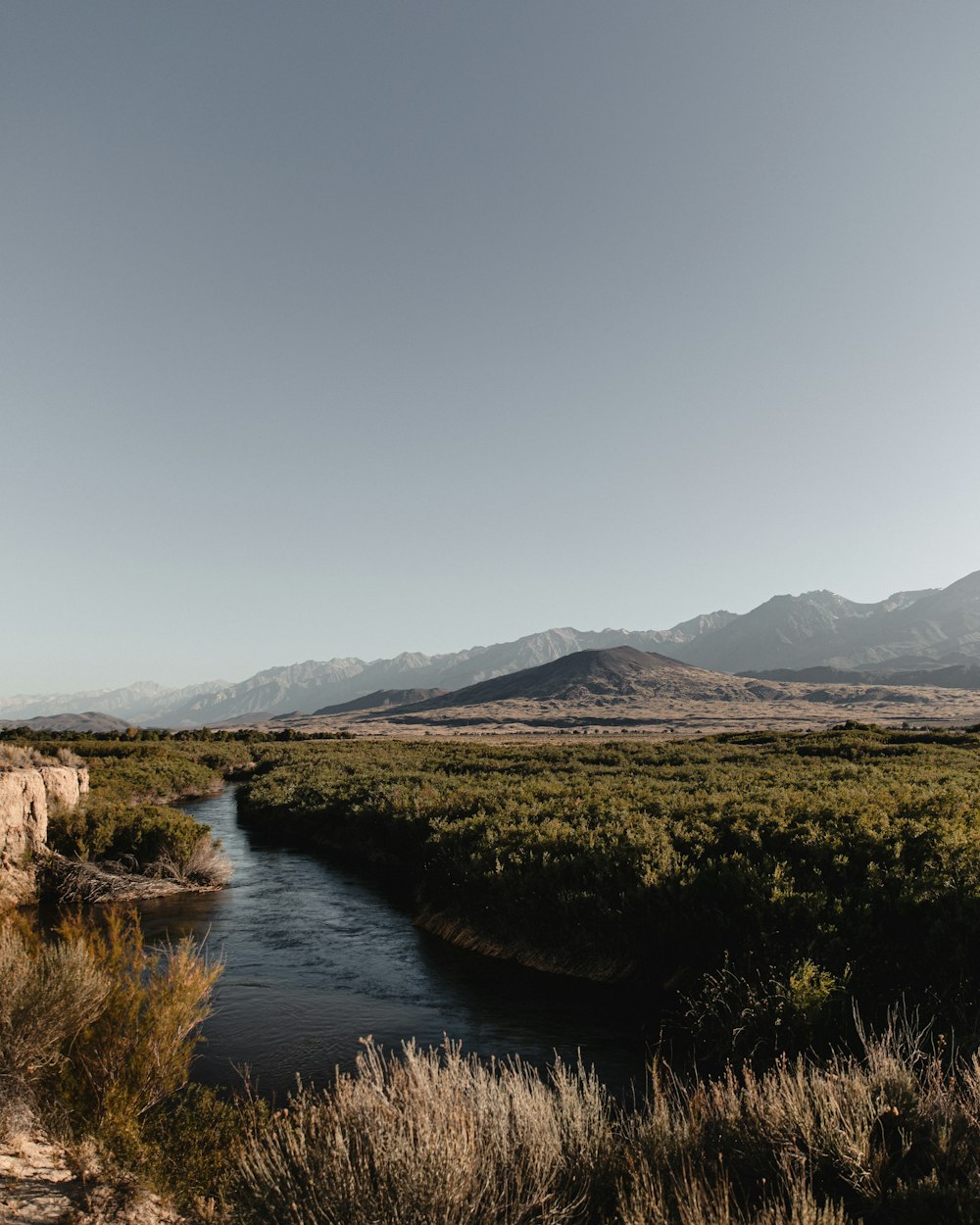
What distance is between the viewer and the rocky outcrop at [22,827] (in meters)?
18.2

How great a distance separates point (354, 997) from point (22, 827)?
488 inches

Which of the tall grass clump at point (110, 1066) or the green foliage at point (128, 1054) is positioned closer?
the tall grass clump at point (110, 1066)

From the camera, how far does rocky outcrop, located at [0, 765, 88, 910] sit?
1823cm

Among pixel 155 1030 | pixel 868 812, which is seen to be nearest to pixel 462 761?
pixel 868 812

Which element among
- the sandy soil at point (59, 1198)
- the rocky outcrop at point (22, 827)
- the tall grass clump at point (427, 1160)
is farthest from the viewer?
the rocky outcrop at point (22, 827)

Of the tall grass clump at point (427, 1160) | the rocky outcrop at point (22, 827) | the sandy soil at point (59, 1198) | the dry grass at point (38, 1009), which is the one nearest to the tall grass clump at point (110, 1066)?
the dry grass at point (38, 1009)

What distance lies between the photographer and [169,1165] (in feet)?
20.5

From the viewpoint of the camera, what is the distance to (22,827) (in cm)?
1950

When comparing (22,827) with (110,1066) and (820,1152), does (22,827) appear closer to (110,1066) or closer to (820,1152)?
(110,1066)

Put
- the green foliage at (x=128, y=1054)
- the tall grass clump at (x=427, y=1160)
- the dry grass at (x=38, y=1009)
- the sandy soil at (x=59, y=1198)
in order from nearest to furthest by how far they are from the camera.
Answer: the tall grass clump at (x=427, y=1160)
the sandy soil at (x=59, y=1198)
the green foliage at (x=128, y=1054)
the dry grass at (x=38, y=1009)

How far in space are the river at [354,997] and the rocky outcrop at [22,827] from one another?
126 inches

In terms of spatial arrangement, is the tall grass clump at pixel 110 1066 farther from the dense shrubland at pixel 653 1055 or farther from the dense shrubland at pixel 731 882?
the dense shrubland at pixel 731 882

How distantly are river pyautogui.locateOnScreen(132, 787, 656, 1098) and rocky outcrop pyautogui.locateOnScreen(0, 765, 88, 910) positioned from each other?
10.5 ft

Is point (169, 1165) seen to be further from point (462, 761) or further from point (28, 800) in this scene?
point (462, 761)
